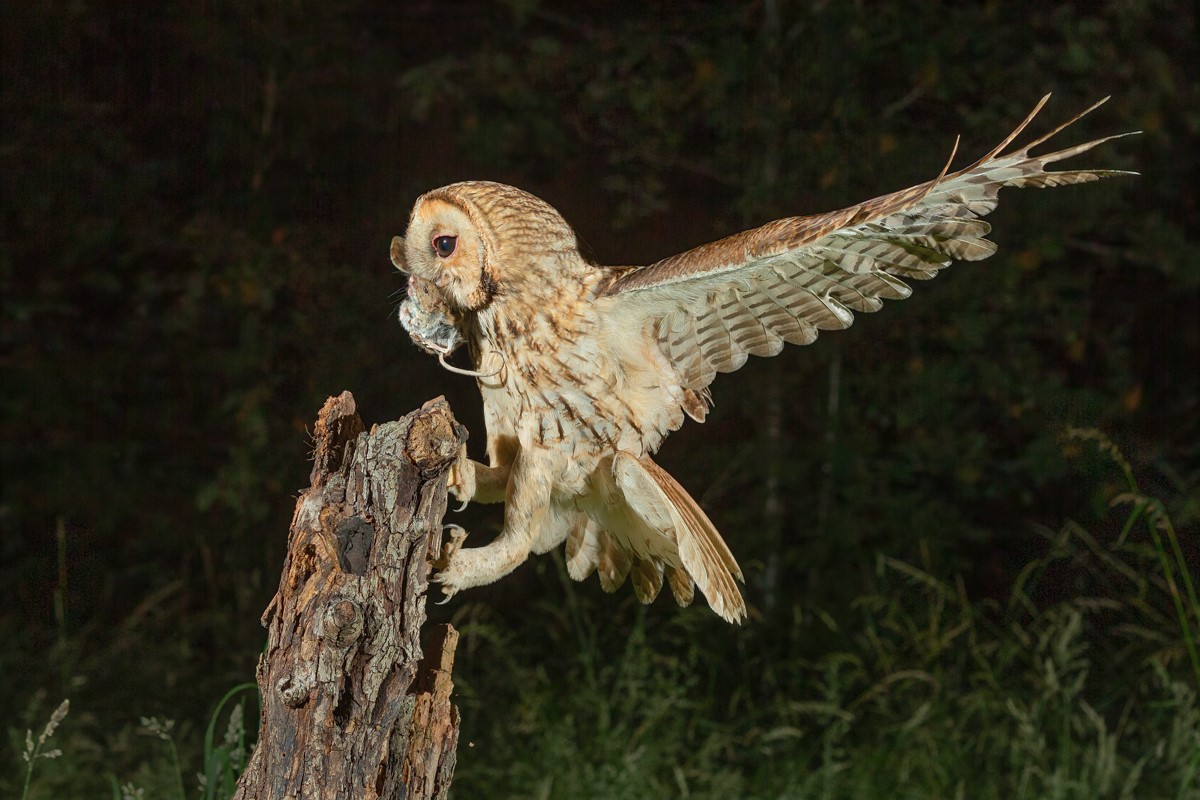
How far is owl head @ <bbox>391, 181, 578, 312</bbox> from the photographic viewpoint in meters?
1.40

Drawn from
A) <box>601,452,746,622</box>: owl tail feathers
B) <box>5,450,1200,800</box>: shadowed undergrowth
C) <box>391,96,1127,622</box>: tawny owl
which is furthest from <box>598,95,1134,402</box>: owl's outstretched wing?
<box>5,450,1200,800</box>: shadowed undergrowth

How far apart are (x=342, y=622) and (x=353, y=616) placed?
0.04 ft

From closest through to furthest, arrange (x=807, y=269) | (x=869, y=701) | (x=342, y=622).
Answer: (x=342, y=622), (x=807, y=269), (x=869, y=701)

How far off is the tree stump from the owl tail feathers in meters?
0.33

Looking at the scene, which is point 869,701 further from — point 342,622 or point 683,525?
point 342,622

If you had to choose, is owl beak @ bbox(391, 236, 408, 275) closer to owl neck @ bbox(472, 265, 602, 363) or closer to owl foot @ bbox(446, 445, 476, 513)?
owl neck @ bbox(472, 265, 602, 363)

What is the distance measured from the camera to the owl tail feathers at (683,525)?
1438 mm

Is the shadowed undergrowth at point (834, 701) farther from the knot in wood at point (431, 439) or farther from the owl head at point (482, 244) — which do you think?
the knot in wood at point (431, 439)

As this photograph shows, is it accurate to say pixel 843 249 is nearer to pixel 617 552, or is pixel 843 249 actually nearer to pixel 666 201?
pixel 617 552

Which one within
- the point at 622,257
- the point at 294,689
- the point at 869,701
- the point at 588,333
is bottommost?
the point at 869,701

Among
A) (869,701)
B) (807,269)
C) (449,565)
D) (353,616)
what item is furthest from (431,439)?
(869,701)

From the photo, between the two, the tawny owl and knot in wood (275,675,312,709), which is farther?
the tawny owl

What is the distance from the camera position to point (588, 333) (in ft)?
4.74

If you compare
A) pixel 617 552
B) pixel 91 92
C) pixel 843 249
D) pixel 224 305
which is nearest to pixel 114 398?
pixel 224 305
